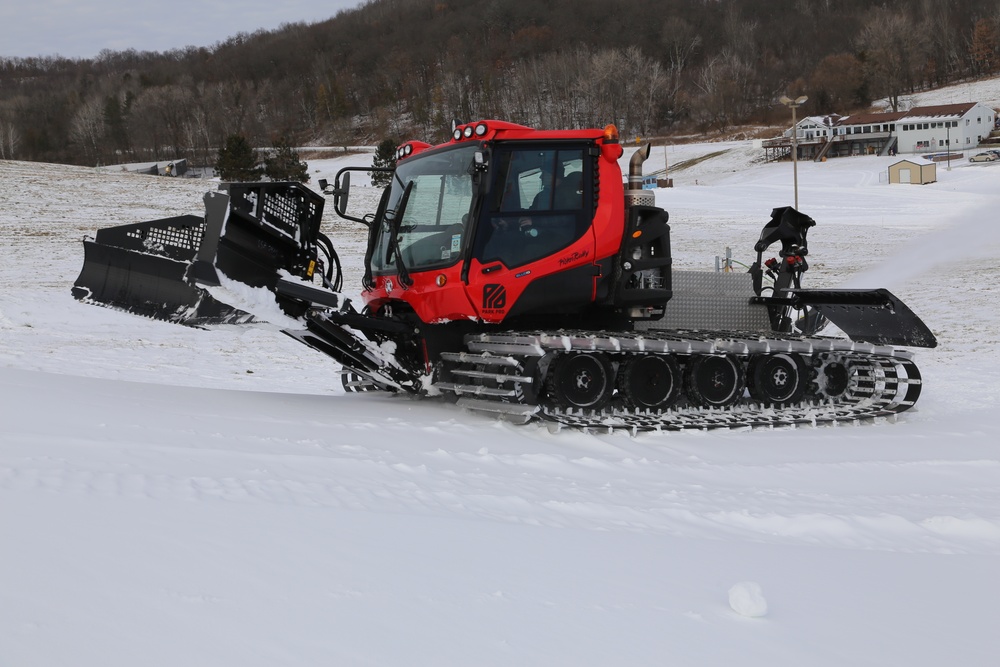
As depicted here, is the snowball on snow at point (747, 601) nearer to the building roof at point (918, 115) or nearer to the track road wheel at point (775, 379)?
the track road wheel at point (775, 379)

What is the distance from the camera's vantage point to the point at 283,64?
174 m

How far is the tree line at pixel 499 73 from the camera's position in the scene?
11781 centimetres

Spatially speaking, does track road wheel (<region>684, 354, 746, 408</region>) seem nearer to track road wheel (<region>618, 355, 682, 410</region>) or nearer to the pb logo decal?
track road wheel (<region>618, 355, 682, 410</region>)

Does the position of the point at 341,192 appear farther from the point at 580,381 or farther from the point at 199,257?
the point at 580,381

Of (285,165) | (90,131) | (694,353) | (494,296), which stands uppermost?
(90,131)

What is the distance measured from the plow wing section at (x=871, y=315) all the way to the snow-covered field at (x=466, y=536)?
0.85 m

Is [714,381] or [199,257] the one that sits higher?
[199,257]

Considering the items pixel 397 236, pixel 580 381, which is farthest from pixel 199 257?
pixel 580 381

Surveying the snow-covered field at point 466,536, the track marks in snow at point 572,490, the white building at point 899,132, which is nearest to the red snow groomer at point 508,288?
the snow-covered field at point 466,536

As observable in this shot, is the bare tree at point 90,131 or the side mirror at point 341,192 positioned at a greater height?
the bare tree at point 90,131

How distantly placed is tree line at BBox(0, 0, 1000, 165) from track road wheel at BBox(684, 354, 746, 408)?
9482 centimetres

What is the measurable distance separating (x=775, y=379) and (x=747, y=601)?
6.05m

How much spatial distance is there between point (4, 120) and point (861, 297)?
136676 mm

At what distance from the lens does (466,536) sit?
4145mm
